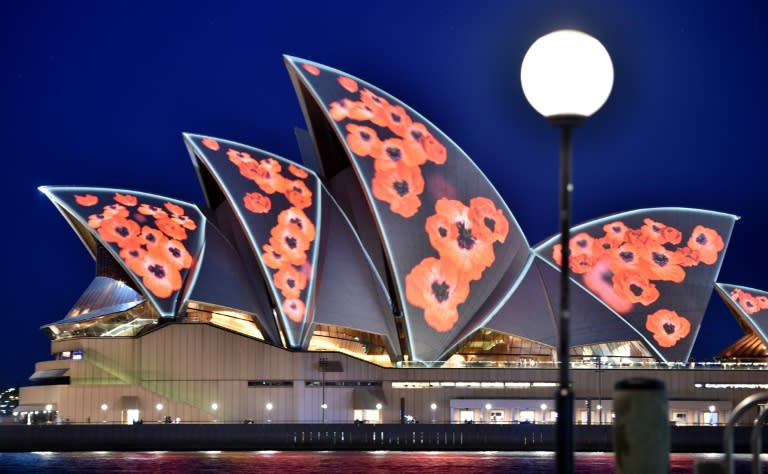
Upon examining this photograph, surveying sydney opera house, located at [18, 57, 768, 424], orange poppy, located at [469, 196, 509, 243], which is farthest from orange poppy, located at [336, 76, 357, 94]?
orange poppy, located at [469, 196, 509, 243]

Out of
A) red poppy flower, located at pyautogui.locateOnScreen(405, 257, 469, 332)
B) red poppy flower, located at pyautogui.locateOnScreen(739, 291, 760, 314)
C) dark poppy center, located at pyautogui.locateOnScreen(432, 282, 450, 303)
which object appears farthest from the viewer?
red poppy flower, located at pyautogui.locateOnScreen(739, 291, 760, 314)

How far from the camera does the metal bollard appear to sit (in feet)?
23.1

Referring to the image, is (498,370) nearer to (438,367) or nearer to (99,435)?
(438,367)

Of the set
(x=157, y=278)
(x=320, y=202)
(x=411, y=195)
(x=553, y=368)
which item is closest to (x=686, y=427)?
(x=553, y=368)

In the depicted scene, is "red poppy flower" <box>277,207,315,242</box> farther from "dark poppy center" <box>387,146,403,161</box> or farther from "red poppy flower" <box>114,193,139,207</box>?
"red poppy flower" <box>114,193,139,207</box>

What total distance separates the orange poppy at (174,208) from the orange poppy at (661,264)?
81.1 ft

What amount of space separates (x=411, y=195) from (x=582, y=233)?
10.9 metres

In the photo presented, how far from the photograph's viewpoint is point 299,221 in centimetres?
5872

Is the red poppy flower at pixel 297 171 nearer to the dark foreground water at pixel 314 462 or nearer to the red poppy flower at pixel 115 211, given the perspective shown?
the red poppy flower at pixel 115 211

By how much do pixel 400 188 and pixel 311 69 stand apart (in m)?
7.35

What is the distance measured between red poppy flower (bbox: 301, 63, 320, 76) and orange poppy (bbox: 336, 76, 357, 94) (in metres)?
1.23

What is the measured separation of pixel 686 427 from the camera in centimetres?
5547

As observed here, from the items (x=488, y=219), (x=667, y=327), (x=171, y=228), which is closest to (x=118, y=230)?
(x=171, y=228)

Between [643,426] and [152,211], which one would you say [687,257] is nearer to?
[152,211]
